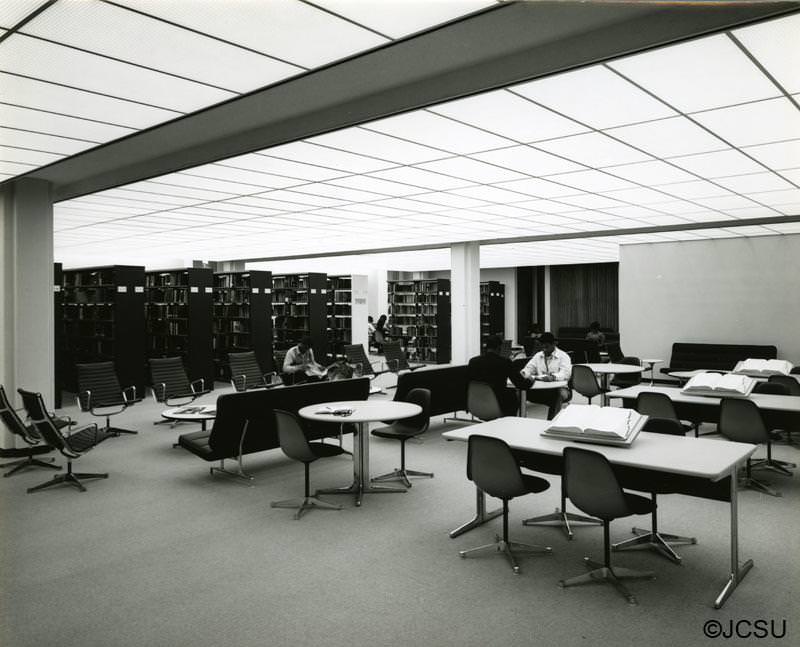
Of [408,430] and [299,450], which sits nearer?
[299,450]

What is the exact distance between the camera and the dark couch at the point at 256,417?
532 cm

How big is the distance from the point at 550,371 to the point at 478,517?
352 cm

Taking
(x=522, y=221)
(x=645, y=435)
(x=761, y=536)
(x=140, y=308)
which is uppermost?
(x=522, y=221)

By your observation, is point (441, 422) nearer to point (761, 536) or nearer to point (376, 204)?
point (376, 204)

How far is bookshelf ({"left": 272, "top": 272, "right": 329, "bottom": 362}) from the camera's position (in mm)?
12633

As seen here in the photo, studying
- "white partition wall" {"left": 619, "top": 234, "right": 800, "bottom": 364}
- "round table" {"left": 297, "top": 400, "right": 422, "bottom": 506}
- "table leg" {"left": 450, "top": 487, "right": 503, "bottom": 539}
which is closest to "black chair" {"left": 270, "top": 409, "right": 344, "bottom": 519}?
"round table" {"left": 297, "top": 400, "right": 422, "bottom": 506}

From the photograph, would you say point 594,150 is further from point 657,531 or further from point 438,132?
point 657,531

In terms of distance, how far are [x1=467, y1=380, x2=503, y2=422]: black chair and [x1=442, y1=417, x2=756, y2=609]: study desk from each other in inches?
76.0

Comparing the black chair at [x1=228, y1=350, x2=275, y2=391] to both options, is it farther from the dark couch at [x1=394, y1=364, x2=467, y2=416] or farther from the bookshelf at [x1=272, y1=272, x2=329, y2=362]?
the bookshelf at [x1=272, y1=272, x2=329, y2=362]

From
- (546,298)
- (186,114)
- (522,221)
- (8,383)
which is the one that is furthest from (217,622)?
(546,298)

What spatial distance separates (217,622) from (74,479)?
10.2 feet

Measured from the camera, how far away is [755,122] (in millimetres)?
4355

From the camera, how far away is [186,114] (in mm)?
4363

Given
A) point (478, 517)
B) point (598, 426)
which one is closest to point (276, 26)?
point (598, 426)
